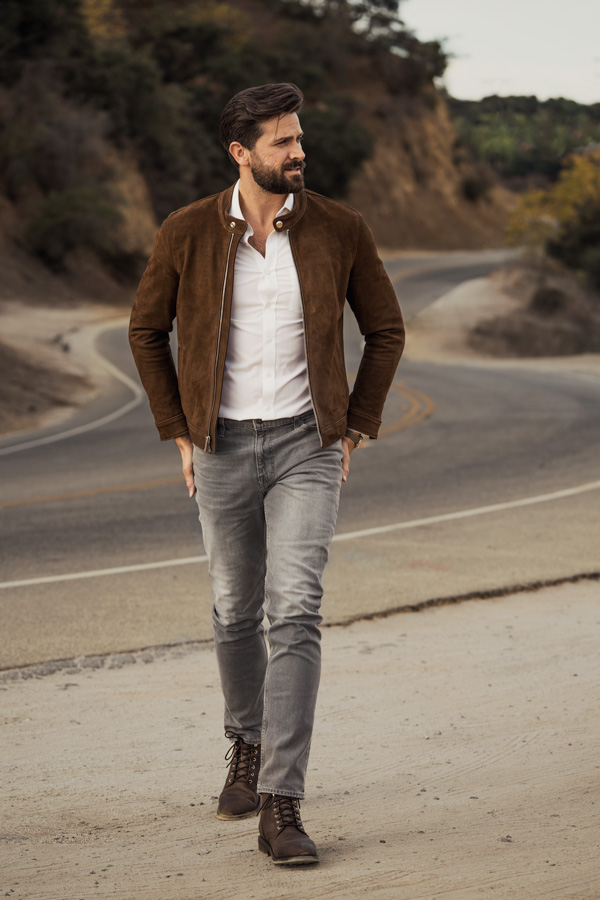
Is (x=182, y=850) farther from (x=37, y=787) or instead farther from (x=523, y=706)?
(x=523, y=706)

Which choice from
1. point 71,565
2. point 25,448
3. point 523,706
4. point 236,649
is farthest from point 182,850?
point 25,448

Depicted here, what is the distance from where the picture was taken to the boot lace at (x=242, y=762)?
12.7 feet

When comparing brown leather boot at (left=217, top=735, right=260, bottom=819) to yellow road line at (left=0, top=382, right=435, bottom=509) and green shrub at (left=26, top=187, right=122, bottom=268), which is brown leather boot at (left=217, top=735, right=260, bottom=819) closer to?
yellow road line at (left=0, top=382, right=435, bottom=509)

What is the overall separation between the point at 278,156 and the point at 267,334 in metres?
0.56

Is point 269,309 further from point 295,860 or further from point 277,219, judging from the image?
point 295,860

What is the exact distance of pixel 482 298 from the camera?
4303 centimetres

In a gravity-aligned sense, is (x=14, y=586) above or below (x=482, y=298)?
above

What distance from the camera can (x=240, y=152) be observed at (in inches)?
142

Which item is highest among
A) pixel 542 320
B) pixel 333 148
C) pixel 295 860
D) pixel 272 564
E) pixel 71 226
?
pixel 272 564

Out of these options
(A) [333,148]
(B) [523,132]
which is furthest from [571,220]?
(B) [523,132]

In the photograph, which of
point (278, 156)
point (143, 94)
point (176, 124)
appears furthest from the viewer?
point (176, 124)

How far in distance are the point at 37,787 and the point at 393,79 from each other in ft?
274

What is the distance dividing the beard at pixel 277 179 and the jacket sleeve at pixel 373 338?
0.33 m

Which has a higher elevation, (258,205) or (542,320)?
(258,205)
